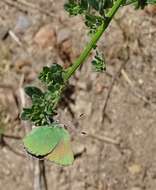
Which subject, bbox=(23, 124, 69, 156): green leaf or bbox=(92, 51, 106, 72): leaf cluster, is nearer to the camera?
bbox=(23, 124, 69, 156): green leaf

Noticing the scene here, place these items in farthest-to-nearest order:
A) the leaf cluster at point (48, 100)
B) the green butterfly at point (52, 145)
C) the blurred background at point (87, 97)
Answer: the blurred background at point (87, 97), the leaf cluster at point (48, 100), the green butterfly at point (52, 145)

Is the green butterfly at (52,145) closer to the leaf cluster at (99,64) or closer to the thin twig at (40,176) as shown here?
the leaf cluster at (99,64)

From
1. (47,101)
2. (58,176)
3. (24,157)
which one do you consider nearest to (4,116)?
(24,157)

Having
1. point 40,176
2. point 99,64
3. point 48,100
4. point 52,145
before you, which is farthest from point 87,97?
point 52,145

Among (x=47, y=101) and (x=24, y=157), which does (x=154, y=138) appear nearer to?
(x=24, y=157)

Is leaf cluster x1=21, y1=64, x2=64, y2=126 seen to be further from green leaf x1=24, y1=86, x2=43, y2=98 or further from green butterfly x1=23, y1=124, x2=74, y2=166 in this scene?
green butterfly x1=23, y1=124, x2=74, y2=166

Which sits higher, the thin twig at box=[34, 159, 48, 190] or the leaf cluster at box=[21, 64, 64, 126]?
the leaf cluster at box=[21, 64, 64, 126]

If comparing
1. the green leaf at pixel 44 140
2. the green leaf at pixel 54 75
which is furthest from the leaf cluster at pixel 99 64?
the green leaf at pixel 44 140

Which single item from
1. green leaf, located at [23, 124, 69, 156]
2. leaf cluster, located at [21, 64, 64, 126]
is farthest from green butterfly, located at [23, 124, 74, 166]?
leaf cluster, located at [21, 64, 64, 126]
